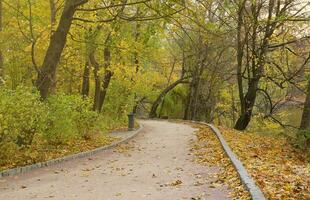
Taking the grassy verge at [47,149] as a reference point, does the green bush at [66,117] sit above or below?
above

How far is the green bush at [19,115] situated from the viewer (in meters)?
11.2

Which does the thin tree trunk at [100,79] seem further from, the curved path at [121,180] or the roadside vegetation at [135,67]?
the curved path at [121,180]

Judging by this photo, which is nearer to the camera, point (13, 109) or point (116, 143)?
point (13, 109)

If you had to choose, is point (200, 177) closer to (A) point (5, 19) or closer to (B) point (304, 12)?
(B) point (304, 12)

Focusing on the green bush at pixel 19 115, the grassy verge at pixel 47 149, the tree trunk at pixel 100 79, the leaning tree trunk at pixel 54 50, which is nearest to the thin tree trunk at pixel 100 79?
the tree trunk at pixel 100 79

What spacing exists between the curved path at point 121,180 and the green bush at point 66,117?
4.38 feet

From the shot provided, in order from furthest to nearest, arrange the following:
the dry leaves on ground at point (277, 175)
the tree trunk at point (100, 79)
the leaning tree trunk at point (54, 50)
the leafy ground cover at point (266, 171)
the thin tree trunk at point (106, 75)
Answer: the thin tree trunk at point (106, 75) < the tree trunk at point (100, 79) < the leaning tree trunk at point (54, 50) < the leafy ground cover at point (266, 171) < the dry leaves on ground at point (277, 175)

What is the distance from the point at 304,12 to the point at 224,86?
2061cm

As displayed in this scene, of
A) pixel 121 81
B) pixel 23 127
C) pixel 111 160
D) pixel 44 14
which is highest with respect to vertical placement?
pixel 44 14

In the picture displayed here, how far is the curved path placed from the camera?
8.39 meters

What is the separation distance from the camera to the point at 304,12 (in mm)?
23375

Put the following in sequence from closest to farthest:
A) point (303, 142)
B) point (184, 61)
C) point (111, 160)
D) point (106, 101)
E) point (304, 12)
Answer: point (111, 160) < point (303, 142) < point (304, 12) < point (106, 101) < point (184, 61)

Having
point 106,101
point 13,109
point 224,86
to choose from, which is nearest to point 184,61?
point 224,86

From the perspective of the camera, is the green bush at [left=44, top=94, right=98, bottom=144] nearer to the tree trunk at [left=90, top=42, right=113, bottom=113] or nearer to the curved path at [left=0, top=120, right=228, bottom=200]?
the curved path at [left=0, top=120, right=228, bottom=200]
